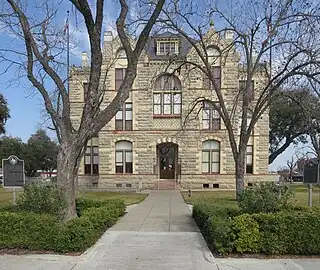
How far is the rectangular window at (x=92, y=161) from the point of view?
38.2m

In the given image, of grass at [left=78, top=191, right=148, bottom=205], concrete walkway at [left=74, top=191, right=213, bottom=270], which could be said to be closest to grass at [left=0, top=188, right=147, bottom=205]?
grass at [left=78, top=191, right=148, bottom=205]

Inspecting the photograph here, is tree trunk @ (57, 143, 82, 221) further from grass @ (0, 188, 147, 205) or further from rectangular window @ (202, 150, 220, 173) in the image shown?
rectangular window @ (202, 150, 220, 173)

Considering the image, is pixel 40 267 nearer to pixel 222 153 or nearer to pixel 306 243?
pixel 306 243

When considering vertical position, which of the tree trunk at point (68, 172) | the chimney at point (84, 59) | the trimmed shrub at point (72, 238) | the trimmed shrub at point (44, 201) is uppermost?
the chimney at point (84, 59)

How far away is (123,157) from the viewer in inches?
1463

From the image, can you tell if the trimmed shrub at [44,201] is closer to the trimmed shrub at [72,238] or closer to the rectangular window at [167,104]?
the trimmed shrub at [72,238]

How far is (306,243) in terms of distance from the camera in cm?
826

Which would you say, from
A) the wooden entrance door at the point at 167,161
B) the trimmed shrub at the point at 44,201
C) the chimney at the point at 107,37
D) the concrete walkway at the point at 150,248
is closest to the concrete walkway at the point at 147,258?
the concrete walkway at the point at 150,248

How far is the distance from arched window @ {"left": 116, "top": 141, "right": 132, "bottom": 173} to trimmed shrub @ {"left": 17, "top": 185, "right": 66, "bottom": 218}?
26386 mm

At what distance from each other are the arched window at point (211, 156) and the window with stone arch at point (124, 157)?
7369mm

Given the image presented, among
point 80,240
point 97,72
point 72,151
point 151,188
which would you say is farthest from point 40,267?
point 151,188

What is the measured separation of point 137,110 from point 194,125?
588 centimetres

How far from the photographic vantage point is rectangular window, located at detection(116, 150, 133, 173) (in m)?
37.1

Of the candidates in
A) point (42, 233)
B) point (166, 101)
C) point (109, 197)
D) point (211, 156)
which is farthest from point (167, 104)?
point (42, 233)
